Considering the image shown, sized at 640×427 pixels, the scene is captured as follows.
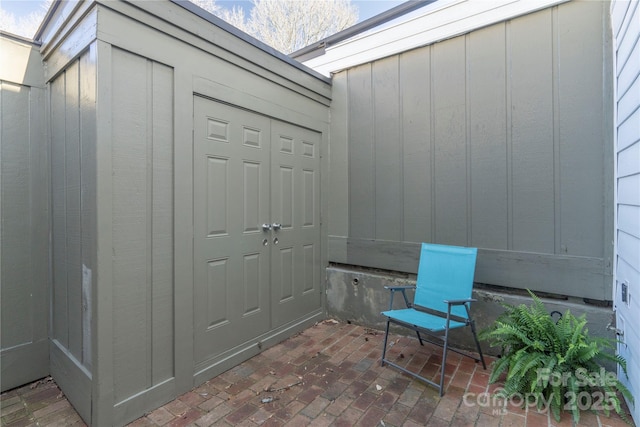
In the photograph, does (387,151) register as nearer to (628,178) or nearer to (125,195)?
(628,178)

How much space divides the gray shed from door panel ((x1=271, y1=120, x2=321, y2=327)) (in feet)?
0.16

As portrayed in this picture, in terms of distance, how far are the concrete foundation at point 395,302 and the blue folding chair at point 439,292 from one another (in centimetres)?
16

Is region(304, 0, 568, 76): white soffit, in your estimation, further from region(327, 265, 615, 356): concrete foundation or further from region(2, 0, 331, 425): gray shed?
region(327, 265, 615, 356): concrete foundation

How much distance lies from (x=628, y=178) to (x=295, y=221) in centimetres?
258

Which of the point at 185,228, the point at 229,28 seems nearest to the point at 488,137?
the point at 229,28

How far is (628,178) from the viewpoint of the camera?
1.90m

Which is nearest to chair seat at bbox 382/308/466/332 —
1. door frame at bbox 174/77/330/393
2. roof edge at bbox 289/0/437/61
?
door frame at bbox 174/77/330/393

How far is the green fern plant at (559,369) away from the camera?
6.11 feet

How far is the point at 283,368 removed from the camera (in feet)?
8.36

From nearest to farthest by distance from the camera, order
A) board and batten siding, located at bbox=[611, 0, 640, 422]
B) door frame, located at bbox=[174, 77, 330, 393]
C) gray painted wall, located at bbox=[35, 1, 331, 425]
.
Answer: board and batten siding, located at bbox=[611, 0, 640, 422] < gray painted wall, located at bbox=[35, 1, 331, 425] < door frame, located at bbox=[174, 77, 330, 393]

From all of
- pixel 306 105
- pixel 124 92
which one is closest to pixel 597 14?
pixel 306 105

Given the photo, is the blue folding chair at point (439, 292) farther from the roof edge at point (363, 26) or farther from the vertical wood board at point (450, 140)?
the roof edge at point (363, 26)

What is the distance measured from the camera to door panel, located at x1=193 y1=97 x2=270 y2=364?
236 centimetres

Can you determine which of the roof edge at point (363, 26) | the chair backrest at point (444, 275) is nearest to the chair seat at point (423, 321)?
the chair backrest at point (444, 275)
